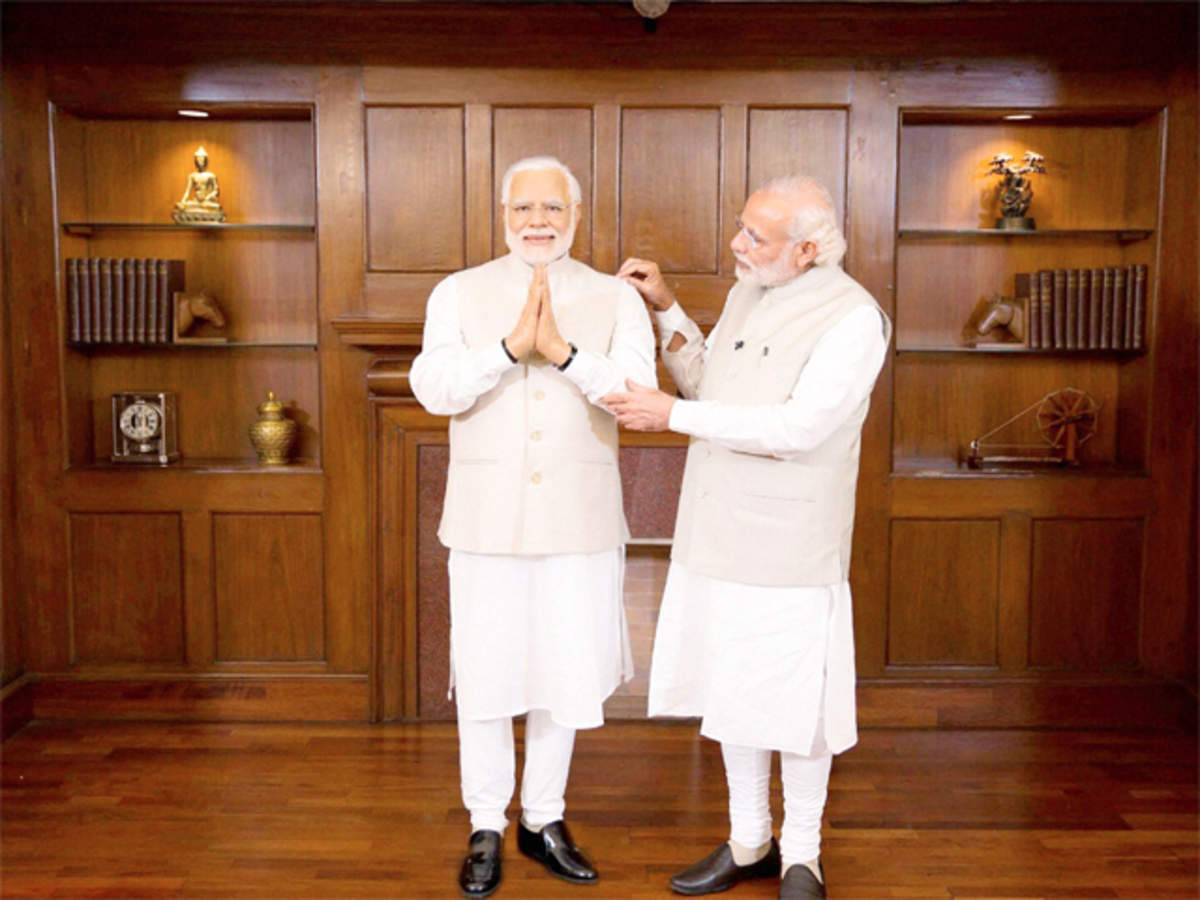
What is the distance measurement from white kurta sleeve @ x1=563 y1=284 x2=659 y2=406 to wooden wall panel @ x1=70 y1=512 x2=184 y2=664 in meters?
2.09

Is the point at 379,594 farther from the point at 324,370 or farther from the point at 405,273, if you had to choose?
the point at 405,273

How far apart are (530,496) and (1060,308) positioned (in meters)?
2.38

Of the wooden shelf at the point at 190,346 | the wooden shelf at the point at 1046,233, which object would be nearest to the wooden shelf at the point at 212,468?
the wooden shelf at the point at 190,346

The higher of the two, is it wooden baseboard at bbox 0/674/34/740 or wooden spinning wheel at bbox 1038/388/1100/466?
wooden spinning wheel at bbox 1038/388/1100/466

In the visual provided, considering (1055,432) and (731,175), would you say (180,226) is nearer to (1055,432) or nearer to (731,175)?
(731,175)

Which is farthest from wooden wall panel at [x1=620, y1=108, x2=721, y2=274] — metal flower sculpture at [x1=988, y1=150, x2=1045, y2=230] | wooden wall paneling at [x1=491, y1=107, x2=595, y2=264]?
metal flower sculpture at [x1=988, y1=150, x2=1045, y2=230]

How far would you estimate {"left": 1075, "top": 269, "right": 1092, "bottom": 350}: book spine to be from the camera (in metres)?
4.05

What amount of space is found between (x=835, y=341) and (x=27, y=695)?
3.16m

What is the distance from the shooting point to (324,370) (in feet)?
13.1

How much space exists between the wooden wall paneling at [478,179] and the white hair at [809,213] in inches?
62.5

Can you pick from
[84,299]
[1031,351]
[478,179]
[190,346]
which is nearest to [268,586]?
[190,346]

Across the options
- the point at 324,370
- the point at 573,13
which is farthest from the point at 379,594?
the point at 573,13

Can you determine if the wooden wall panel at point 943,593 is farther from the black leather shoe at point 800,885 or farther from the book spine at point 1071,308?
the black leather shoe at point 800,885

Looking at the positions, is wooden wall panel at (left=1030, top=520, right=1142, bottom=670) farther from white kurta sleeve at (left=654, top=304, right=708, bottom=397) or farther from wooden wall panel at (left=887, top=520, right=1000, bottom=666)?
white kurta sleeve at (left=654, top=304, right=708, bottom=397)
